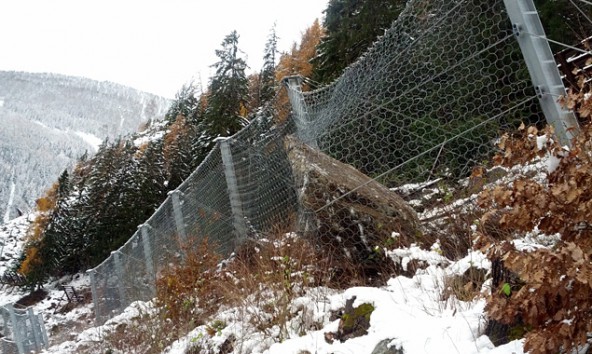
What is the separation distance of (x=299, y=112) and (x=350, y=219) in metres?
1.18

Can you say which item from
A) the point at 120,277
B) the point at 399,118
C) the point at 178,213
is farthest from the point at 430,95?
the point at 120,277

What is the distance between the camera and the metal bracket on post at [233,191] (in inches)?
239

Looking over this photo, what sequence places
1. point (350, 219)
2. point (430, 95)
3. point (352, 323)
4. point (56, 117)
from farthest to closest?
point (56, 117) < point (350, 219) < point (430, 95) < point (352, 323)

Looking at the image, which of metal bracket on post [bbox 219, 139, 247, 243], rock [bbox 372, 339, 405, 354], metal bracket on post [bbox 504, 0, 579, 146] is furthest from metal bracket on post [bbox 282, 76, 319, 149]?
rock [bbox 372, 339, 405, 354]

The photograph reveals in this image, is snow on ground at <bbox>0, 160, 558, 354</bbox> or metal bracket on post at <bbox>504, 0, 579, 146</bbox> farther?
metal bracket on post at <bbox>504, 0, 579, 146</bbox>

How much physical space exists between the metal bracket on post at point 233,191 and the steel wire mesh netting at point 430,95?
1466mm

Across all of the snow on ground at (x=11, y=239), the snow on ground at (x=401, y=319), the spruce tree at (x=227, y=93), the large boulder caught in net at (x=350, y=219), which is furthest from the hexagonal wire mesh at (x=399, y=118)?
the snow on ground at (x=11, y=239)

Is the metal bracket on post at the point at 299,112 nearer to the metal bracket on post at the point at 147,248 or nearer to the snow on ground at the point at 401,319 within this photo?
the snow on ground at the point at 401,319

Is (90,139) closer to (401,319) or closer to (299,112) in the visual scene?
(299,112)

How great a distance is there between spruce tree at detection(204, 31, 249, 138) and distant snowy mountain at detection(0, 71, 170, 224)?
107 meters

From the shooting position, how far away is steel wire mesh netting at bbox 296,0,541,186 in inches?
Answer: 129

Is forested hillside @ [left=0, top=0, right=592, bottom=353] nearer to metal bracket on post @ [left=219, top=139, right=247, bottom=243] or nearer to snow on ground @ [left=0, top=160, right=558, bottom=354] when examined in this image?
snow on ground @ [left=0, top=160, right=558, bottom=354]

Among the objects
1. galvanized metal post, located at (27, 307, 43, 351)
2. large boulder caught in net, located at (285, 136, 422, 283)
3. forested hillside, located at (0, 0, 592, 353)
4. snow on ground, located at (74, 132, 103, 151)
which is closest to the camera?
forested hillside, located at (0, 0, 592, 353)

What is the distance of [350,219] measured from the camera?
4.38 m
